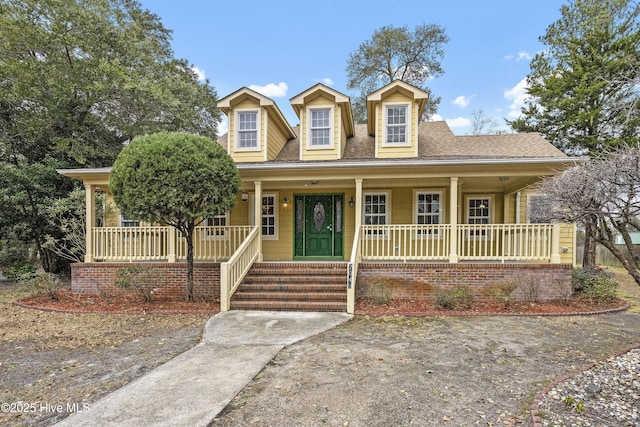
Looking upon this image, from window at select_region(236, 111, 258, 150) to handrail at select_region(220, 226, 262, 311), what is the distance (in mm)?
3033

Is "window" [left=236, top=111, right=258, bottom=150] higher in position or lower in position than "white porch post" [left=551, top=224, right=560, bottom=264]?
higher

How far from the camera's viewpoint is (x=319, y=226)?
33.9ft

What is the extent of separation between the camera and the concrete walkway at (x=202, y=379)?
292 centimetres

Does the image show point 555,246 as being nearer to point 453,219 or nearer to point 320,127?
point 453,219

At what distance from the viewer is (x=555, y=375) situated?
3.78m

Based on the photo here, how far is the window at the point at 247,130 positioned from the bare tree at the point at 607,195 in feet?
26.2

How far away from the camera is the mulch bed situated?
22.4 feet

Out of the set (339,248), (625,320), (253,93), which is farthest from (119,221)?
(625,320)

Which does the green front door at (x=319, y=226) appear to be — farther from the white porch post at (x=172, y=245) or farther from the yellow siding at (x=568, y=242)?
the yellow siding at (x=568, y=242)

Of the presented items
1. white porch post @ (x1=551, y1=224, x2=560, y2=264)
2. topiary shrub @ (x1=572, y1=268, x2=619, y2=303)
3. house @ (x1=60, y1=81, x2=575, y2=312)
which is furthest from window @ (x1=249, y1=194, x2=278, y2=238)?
topiary shrub @ (x1=572, y1=268, x2=619, y2=303)

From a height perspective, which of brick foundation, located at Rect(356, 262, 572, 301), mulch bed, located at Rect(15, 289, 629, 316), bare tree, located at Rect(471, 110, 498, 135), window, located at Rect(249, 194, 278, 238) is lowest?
mulch bed, located at Rect(15, 289, 629, 316)

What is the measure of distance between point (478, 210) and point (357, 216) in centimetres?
449

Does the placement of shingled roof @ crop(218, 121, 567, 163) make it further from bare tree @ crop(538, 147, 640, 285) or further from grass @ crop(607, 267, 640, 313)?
bare tree @ crop(538, 147, 640, 285)

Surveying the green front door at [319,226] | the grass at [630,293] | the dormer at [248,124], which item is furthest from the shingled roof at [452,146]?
the grass at [630,293]
